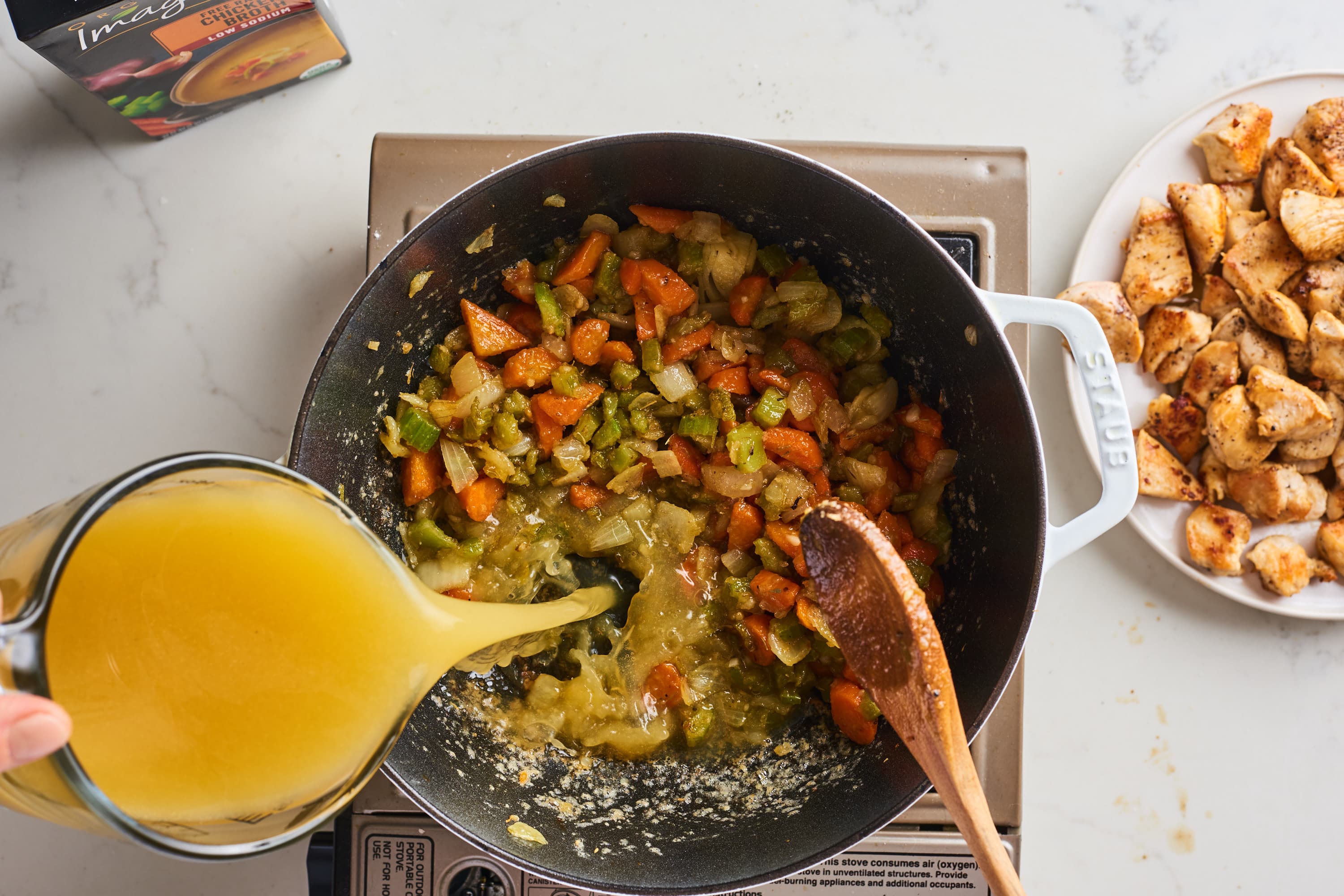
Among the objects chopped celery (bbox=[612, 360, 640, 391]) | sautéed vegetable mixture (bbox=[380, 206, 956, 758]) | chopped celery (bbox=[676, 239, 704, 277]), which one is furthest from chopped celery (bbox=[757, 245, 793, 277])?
chopped celery (bbox=[612, 360, 640, 391])

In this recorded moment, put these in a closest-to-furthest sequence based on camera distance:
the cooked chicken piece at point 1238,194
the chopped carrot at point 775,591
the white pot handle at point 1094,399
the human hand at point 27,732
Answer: the human hand at point 27,732 < the white pot handle at point 1094,399 < the chopped carrot at point 775,591 < the cooked chicken piece at point 1238,194

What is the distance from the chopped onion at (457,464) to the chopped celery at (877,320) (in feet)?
2.79

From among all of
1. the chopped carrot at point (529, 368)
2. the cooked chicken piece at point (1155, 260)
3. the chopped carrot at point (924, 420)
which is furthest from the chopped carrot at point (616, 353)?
the cooked chicken piece at point (1155, 260)

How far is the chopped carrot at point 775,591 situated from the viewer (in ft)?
5.77

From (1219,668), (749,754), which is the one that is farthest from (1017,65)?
(749,754)

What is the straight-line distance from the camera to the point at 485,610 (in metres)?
1.54

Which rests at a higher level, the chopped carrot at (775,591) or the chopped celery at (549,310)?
the chopped celery at (549,310)

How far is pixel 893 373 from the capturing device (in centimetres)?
187

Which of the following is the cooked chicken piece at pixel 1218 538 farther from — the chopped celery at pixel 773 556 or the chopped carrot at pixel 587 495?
the chopped carrot at pixel 587 495

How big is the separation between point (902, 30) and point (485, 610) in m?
1.67

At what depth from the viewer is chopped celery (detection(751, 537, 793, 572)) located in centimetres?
179

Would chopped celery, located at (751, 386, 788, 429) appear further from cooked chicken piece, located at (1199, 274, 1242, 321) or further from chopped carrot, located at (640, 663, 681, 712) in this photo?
cooked chicken piece, located at (1199, 274, 1242, 321)

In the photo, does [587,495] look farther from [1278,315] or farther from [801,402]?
[1278,315]

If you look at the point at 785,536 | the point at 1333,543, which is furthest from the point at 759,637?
the point at 1333,543
